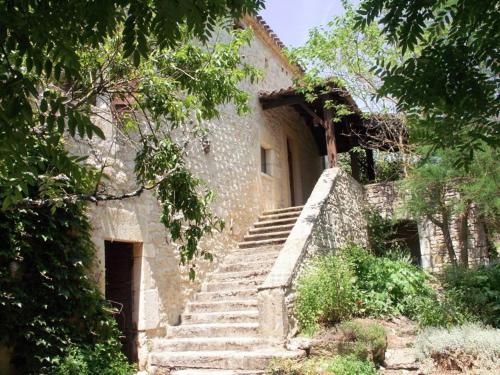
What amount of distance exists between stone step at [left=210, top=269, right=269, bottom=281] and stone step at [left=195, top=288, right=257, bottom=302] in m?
0.38

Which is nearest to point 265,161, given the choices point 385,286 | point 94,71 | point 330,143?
point 330,143

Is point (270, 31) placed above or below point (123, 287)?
above

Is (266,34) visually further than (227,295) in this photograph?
Yes

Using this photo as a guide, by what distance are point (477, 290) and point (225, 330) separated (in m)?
4.09

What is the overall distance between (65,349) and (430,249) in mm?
8281

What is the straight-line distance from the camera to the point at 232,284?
7.50m

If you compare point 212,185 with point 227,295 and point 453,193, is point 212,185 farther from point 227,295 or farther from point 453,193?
point 453,193

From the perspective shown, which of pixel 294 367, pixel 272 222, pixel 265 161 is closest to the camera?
pixel 294 367

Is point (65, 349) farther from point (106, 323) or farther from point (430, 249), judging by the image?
point (430, 249)

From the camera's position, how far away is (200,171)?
812 cm

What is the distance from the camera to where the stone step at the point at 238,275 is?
7.47 metres

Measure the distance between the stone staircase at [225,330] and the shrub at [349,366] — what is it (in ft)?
1.32

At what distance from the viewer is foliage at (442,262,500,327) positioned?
726 centimetres

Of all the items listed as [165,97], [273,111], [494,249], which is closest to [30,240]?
[165,97]
